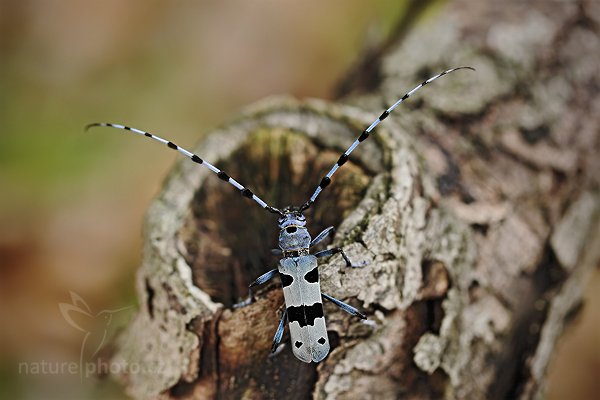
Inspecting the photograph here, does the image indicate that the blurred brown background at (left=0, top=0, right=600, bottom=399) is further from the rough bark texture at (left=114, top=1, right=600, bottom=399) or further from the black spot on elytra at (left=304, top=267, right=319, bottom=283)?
the black spot on elytra at (left=304, top=267, right=319, bottom=283)

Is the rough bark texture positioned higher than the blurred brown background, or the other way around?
the blurred brown background

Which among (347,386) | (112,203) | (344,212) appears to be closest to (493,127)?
(344,212)

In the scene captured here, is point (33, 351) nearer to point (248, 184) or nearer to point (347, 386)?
point (248, 184)

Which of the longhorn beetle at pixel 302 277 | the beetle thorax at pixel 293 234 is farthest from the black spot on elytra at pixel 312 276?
the beetle thorax at pixel 293 234

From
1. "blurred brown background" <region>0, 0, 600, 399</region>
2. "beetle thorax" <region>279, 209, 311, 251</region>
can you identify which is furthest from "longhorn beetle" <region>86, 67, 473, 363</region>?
"blurred brown background" <region>0, 0, 600, 399</region>

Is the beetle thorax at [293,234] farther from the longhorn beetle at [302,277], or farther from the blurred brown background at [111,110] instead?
the blurred brown background at [111,110]

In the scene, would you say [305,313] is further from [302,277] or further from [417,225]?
[417,225]
